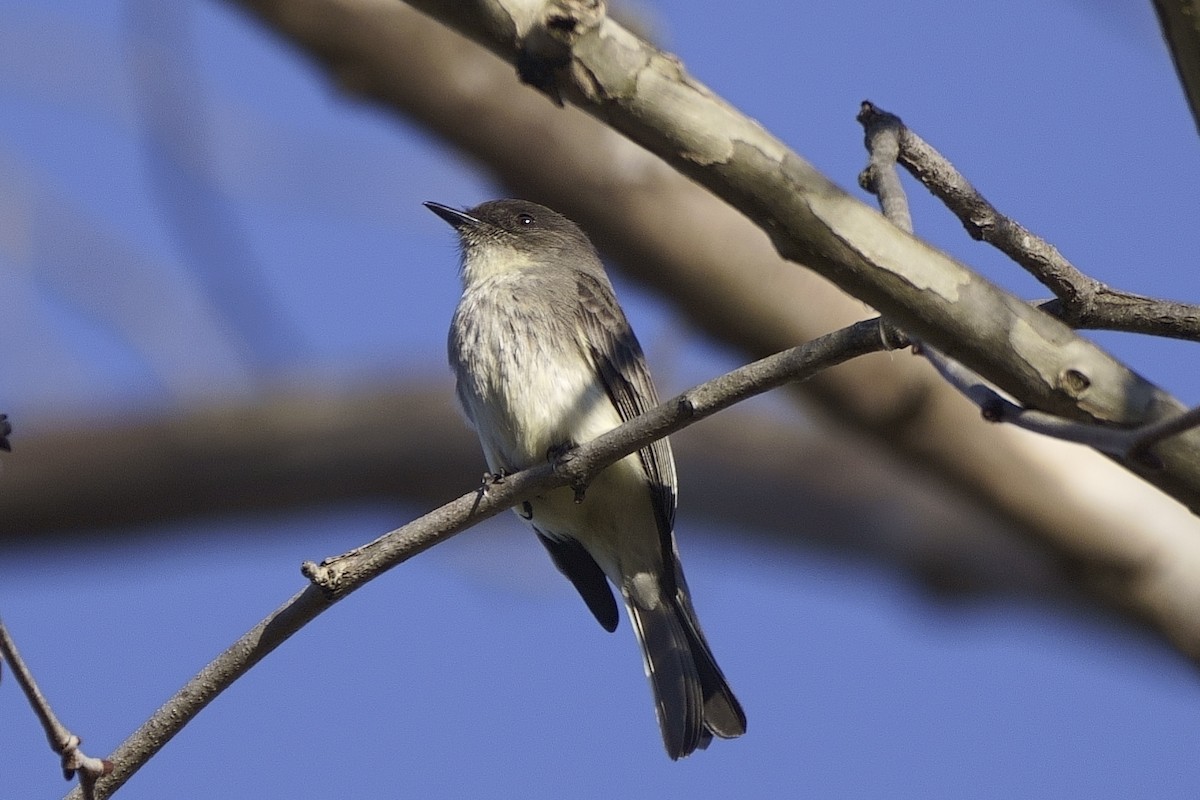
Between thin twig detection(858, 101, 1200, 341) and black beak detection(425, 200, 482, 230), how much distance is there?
9.01 ft

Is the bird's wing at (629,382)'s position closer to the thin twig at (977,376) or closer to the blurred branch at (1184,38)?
the thin twig at (977,376)

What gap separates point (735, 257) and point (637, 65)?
9.26 feet

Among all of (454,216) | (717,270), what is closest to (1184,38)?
(717,270)

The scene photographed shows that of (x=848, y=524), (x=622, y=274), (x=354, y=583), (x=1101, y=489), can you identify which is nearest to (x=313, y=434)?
(x=622, y=274)

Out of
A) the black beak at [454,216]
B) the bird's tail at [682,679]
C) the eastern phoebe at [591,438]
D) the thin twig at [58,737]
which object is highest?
the black beak at [454,216]

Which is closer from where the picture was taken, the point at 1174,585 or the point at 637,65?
the point at 637,65

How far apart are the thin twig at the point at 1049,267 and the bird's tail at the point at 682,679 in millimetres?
2003

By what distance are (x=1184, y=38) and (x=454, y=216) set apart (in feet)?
12.0

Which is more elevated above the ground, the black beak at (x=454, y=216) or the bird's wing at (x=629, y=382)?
the black beak at (x=454, y=216)

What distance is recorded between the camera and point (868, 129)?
2.98 meters

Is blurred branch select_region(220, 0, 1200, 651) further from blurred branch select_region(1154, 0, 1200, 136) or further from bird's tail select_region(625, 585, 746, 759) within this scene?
blurred branch select_region(1154, 0, 1200, 136)

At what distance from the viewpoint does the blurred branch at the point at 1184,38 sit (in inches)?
80.6

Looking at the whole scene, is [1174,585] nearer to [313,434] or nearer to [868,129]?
[868,129]

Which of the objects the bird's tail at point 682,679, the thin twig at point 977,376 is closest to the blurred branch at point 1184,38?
the thin twig at point 977,376
